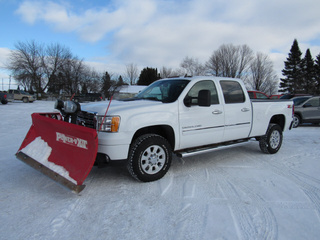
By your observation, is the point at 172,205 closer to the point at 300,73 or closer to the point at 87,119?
the point at 87,119

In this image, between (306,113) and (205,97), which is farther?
(306,113)

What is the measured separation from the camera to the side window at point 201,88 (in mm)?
4004

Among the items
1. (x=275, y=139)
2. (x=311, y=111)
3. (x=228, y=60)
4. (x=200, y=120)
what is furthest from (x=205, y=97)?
(x=228, y=60)

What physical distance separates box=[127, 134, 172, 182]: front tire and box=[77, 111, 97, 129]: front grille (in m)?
0.75

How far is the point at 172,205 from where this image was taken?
2930mm

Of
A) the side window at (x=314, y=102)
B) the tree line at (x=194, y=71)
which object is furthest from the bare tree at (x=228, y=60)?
the side window at (x=314, y=102)

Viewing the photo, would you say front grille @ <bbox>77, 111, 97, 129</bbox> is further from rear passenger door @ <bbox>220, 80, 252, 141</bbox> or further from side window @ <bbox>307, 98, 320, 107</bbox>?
side window @ <bbox>307, 98, 320, 107</bbox>

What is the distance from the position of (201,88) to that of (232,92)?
91cm

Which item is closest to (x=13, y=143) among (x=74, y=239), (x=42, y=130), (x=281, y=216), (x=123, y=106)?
(x=42, y=130)

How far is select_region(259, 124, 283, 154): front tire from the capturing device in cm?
546

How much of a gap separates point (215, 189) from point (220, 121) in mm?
1477

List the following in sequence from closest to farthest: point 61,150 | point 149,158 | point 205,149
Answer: point 61,150, point 149,158, point 205,149

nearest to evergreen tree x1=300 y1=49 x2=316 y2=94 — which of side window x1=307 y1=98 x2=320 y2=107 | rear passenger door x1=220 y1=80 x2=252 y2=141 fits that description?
side window x1=307 y1=98 x2=320 y2=107

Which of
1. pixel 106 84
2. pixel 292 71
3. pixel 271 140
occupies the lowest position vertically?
pixel 271 140
